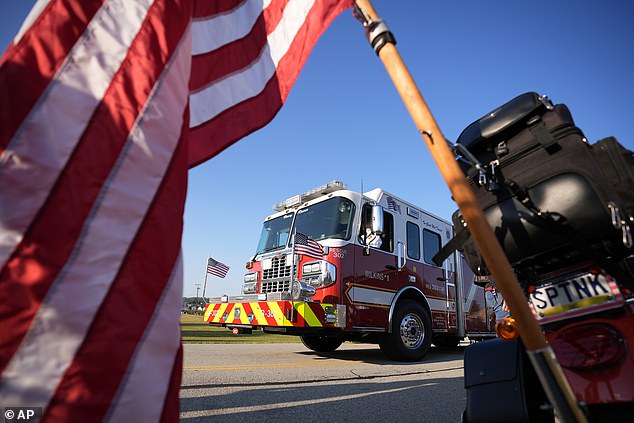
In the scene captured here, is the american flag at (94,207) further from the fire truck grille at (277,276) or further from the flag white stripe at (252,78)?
the fire truck grille at (277,276)

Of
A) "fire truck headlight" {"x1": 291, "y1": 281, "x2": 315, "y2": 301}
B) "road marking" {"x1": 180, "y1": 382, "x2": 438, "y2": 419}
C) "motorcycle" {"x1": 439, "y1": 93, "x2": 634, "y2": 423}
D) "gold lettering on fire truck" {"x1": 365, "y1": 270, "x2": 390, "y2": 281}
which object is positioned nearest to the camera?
"motorcycle" {"x1": 439, "y1": 93, "x2": 634, "y2": 423}

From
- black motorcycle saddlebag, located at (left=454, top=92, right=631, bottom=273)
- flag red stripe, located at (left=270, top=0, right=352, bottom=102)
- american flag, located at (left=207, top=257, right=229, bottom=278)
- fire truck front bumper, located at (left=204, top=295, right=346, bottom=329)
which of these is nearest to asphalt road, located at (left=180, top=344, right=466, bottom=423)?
fire truck front bumper, located at (left=204, top=295, right=346, bottom=329)

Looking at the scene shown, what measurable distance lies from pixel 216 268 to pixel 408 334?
575 centimetres

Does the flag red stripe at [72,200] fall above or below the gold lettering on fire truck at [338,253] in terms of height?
below

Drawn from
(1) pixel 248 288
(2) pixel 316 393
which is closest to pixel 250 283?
(1) pixel 248 288

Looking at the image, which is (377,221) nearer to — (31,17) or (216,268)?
(31,17)

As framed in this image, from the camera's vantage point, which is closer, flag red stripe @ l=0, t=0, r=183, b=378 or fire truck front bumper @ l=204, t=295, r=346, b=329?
flag red stripe @ l=0, t=0, r=183, b=378

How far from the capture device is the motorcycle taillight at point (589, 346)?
1.31m

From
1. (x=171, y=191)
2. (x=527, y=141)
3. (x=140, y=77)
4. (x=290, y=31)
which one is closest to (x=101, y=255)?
(x=171, y=191)

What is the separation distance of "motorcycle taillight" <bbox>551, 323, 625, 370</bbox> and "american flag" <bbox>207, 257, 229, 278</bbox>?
8.93 meters

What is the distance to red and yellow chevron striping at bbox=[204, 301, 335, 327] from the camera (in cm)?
481

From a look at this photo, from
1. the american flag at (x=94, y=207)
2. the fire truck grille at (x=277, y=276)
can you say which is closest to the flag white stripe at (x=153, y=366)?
the american flag at (x=94, y=207)

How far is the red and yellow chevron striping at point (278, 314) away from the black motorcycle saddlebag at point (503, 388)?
11.1 feet

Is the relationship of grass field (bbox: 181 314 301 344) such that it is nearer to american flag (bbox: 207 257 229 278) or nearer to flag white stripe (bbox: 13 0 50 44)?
american flag (bbox: 207 257 229 278)
